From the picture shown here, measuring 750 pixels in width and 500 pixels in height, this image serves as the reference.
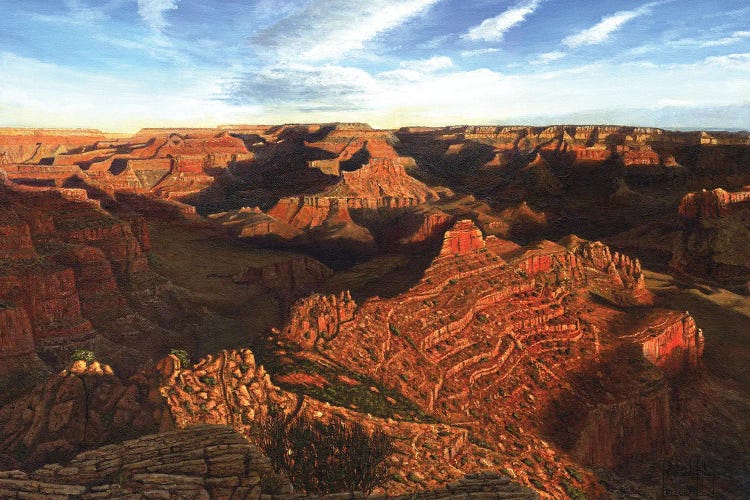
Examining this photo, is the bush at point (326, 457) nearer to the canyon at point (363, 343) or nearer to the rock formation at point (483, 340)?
the canyon at point (363, 343)

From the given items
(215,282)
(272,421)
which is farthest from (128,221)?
(272,421)

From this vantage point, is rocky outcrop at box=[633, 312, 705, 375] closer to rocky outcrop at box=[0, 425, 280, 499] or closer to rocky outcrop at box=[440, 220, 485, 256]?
rocky outcrop at box=[440, 220, 485, 256]

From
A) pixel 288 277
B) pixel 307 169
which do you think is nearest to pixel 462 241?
pixel 288 277

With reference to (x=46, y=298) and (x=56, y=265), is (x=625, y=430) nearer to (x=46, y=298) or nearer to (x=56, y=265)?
(x=46, y=298)

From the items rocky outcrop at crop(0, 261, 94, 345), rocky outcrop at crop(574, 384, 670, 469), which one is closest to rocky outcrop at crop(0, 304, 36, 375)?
rocky outcrop at crop(0, 261, 94, 345)

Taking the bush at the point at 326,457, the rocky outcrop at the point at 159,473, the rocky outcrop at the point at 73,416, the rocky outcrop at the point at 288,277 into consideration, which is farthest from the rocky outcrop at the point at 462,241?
the rocky outcrop at the point at 159,473
